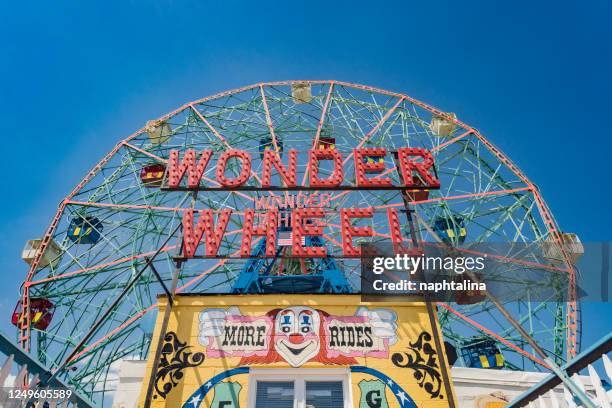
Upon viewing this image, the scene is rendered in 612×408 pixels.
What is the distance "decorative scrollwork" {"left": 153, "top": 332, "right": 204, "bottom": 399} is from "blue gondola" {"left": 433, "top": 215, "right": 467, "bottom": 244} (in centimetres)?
1753

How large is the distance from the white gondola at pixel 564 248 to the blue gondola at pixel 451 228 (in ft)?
13.0

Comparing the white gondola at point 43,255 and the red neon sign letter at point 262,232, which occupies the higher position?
the white gondola at point 43,255

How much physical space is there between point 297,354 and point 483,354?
19.7 m

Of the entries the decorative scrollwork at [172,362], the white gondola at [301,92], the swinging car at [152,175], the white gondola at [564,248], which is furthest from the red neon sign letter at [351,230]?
the swinging car at [152,175]

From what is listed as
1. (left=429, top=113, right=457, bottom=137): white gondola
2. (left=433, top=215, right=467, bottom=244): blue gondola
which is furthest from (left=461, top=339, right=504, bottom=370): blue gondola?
(left=429, top=113, right=457, bottom=137): white gondola

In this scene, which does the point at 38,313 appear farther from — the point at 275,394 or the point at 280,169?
the point at 275,394

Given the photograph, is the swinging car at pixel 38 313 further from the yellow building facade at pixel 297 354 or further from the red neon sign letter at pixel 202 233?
the yellow building facade at pixel 297 354

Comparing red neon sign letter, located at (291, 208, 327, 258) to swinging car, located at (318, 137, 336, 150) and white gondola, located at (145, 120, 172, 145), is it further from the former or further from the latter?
white gondola, located at (145, 120, 172, 145)

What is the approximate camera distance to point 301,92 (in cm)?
A: 2506

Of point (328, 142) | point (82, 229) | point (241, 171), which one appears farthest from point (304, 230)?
point (82, 229)

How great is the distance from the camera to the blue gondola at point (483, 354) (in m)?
23.2

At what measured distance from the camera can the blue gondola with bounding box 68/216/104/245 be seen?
74.1ft

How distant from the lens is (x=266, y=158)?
41.2 ft

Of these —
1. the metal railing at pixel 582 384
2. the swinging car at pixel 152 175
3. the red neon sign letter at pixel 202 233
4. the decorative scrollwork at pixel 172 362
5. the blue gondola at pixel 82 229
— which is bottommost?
the metal railing at pixel 582 384
